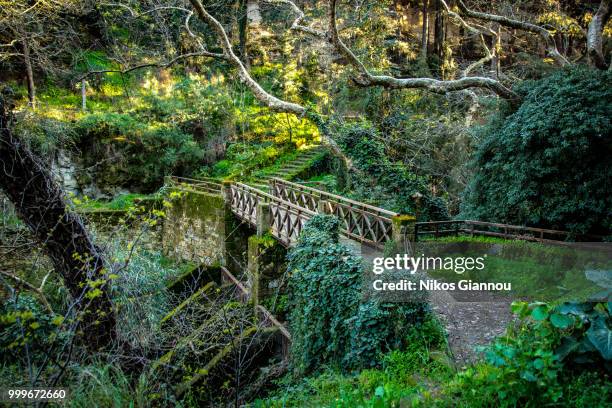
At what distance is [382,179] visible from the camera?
37.1 ft

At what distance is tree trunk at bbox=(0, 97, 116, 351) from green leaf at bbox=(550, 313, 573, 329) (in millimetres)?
5149

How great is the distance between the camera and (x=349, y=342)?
639 cm

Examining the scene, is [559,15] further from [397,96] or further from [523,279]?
[523,279]

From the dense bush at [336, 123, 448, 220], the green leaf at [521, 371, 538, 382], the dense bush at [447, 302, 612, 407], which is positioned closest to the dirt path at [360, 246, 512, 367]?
the dense bush at [447, 302, 612, 407]

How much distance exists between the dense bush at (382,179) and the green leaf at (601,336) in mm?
8114

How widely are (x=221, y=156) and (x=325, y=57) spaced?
271 inches

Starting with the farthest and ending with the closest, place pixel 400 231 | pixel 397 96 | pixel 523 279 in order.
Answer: pixel 397 96
pixel 523 279
pixel 400 231

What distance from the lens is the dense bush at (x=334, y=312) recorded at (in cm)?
571

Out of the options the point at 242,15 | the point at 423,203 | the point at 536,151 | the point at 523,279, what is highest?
the point at 242,15

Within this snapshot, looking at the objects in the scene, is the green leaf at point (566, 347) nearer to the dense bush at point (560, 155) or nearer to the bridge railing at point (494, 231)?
the bridge railing at point (494, 231)

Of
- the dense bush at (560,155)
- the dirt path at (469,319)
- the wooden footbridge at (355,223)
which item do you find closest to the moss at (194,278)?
the wooden footbridge at (355,223)

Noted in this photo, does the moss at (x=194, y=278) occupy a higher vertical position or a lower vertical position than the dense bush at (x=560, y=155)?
lower

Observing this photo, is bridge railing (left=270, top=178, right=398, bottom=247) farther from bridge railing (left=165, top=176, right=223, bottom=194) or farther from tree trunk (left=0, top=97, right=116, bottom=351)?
tree trunk (left=0, top=97, right=116, bottom=351)

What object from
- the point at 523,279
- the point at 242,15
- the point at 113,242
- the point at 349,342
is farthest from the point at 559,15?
the point at 242,15
